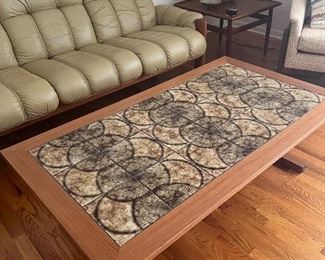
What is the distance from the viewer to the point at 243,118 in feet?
5.21

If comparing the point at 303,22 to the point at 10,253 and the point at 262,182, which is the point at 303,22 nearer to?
the point at 262,182

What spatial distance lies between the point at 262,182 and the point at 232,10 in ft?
4.96

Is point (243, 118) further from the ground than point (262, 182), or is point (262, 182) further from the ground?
point (243, 118)

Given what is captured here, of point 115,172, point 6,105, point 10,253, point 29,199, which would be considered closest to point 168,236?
point 115,172

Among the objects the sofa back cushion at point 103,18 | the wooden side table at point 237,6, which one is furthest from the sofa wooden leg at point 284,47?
the sofa back cushion at point 103,18

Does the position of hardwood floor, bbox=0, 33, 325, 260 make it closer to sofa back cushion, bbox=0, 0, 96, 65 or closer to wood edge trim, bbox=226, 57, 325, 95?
wood edge trim, bbox=226, 57, 325, 95

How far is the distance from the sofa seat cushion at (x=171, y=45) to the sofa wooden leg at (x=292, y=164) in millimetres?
1024

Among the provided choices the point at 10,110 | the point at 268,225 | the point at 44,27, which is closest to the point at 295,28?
the point at 268,225

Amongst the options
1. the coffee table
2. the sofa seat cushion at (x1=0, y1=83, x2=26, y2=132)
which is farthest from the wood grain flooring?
the sofa seat cushion at (x1=0, y1=83, x2=26, y2=132)

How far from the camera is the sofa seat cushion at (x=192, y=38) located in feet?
8.35

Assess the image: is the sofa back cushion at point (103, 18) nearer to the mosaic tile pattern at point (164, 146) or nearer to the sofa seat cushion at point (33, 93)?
the sofa seat cushion at point (33, 93)

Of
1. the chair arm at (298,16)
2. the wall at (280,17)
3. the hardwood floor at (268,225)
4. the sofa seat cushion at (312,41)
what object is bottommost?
the hardwood floor at (268,225)

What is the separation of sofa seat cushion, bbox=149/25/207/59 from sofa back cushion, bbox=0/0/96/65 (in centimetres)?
61

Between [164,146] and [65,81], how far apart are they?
89 centimetres
